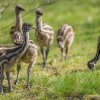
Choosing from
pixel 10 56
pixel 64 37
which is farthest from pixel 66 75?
pixel 64 37

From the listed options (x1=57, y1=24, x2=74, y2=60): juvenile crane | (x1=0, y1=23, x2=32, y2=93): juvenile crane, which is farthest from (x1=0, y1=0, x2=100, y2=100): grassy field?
(x1=0, y1=23, x2=32, y2=93): juvenile crane

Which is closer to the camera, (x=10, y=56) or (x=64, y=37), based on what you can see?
(x=10, y=56)

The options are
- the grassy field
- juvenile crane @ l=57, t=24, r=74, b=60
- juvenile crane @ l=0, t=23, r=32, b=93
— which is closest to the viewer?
the grassy field

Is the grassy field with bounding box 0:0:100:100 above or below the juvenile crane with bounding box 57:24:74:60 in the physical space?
below

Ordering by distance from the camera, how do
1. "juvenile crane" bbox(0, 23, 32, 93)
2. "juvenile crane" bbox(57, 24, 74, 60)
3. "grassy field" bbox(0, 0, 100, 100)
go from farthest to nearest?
1. "juvenile crane" bbox(57, 24, 74, 60)
2. "juvenile crane" bbox(0, 23, 32, 93)
3. "grassy field" bbox(0, 0, 100, 100)

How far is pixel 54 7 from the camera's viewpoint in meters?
31.9

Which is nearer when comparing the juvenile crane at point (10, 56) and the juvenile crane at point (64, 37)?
the juvenile crane at point (10, 56)

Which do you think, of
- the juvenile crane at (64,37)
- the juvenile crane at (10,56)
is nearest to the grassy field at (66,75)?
the juvenile crane at (64,37)

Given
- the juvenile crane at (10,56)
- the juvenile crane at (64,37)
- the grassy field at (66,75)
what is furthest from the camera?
the juvenile crane at (64,37)

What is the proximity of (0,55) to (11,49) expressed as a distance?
270 mm

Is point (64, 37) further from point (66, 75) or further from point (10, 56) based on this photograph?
point (10, 56)

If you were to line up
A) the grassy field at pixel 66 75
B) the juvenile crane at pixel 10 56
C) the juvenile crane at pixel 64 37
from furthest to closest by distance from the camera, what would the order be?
the juvenile crane at pixel 64 37 → the juvenile crane at pixel 10 56 → the grassy field at pixel 66 75

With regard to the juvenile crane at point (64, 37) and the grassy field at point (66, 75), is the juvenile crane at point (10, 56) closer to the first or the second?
the grassy field at point (66, 75)

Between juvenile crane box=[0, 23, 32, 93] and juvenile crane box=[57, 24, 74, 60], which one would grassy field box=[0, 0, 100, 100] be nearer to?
juvenile crane box=[57, 24, 74, 60]
